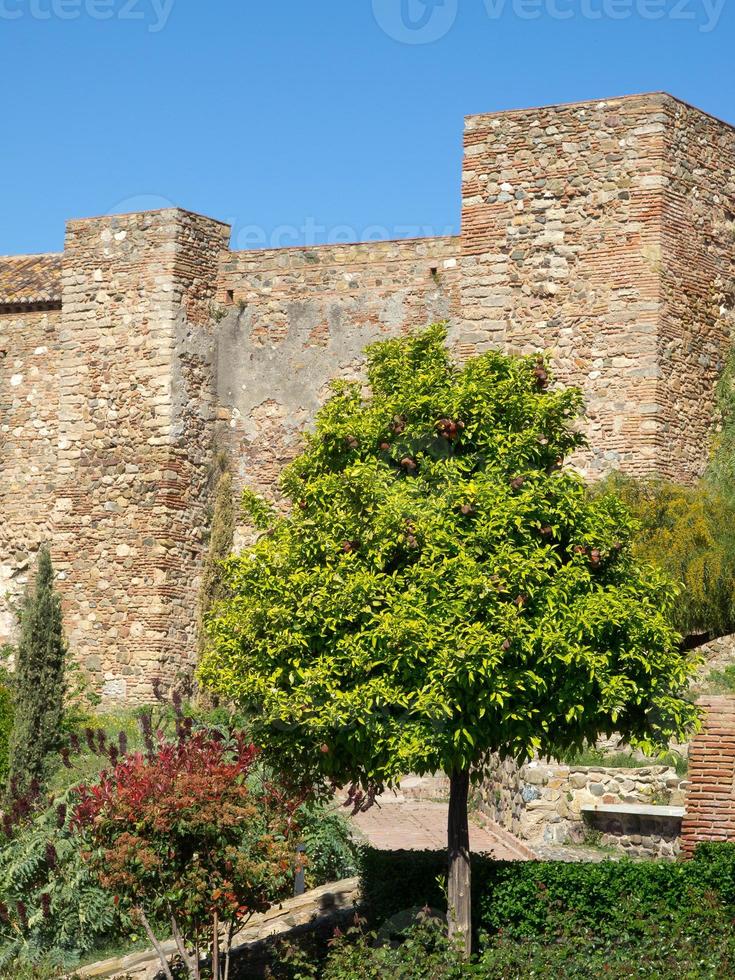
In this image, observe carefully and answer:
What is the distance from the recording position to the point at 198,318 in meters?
22.8

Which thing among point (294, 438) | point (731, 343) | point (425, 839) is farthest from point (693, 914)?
point (294, 438)

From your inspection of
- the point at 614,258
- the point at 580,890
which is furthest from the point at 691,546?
the point at 580,890

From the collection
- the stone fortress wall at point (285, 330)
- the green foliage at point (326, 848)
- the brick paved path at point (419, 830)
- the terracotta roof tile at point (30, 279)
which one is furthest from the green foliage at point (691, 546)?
the terracotta roof tile at point (30, 279)

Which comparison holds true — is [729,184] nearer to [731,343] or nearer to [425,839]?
[731,343]

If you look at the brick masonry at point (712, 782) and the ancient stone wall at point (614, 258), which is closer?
the brick masonry at point (712, 782)

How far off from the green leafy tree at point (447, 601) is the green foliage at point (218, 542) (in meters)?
8.49

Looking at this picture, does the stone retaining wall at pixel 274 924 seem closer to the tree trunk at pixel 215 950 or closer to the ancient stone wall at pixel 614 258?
the tree trunk at pixel 215 950

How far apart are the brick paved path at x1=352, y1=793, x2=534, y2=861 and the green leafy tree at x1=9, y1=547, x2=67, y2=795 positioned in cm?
420

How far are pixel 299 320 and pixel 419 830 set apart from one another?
7501mm

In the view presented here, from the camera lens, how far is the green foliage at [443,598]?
1241 cm

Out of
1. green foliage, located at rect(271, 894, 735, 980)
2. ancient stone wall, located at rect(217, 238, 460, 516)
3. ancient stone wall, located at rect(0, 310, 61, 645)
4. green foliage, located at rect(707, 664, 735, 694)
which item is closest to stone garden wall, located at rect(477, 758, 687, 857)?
green foliage, located at rect(707, 664, 735, 694)

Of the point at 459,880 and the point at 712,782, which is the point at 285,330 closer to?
the point at 712,782

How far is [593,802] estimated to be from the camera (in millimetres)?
16469

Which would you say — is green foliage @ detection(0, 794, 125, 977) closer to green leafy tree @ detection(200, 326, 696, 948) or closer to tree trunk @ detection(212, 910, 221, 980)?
tree trunk @ detection(212, 910, 221, 980)
